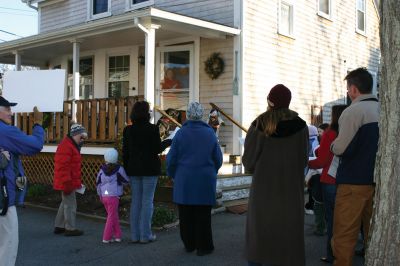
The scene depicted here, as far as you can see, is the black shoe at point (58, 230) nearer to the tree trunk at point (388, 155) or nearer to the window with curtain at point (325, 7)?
the tree trunk at point (388, 155)

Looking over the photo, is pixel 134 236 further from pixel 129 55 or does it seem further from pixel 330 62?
pixel 330 62

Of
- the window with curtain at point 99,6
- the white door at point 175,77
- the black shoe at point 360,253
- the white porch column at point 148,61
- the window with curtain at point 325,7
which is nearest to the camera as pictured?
the black shoe at point 360,253

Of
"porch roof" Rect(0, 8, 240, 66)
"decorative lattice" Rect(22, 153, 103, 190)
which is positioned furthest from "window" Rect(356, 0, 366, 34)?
"decorative lattice" Rect(22, 153, 103, 190)

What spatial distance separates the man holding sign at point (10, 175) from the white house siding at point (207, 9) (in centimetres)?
755

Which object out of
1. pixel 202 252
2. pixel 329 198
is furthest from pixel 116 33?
pixel 329 198

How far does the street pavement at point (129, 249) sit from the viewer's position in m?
5.97

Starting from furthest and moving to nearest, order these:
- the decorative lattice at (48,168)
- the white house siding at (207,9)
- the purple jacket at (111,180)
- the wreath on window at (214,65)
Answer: the white house siding at (207,9)
the wreath on window at (214,65)
the decorative lattice at (48,168)
the purple jacket at (111,180)

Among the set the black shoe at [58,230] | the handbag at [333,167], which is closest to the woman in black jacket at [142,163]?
the black shoe at [58,230]

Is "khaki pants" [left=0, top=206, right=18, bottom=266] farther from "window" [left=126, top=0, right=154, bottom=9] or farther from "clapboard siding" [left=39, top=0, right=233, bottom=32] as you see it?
"window" [left=126, top=0, right=154, bottom=9]

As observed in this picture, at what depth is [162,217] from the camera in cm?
790

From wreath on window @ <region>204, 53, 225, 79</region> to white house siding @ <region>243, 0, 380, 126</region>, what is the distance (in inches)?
22.9

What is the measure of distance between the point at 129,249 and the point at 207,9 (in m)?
7.13

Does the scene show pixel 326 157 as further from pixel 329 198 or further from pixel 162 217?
pixel 162 217

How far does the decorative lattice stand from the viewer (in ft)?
36.2
